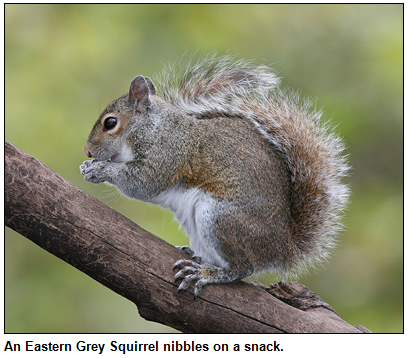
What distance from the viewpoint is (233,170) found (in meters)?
1.98

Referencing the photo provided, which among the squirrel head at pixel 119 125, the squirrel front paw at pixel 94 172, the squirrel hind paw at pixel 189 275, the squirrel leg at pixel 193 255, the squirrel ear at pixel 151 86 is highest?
the squirrel ear at pixel 151 86

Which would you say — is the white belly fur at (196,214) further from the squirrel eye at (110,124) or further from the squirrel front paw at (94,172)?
the squirrel eye at (110,124)

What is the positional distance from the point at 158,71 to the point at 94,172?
1.03 metres

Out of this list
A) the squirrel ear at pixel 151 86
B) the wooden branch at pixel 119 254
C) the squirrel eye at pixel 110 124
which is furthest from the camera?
the squirrel ear at pixel 151 86

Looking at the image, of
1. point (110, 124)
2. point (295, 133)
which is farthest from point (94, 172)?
point (295, 133)

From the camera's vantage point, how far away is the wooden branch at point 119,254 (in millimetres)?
1744

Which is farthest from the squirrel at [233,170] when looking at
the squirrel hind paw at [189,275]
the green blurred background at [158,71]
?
the green blurred background at [158,71]

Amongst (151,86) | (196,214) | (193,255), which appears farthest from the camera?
(151,86)

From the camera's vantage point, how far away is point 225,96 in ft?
7.47

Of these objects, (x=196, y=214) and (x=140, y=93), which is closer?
(x=196, y=214)

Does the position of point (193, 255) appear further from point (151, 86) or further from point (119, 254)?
point (151, 86)

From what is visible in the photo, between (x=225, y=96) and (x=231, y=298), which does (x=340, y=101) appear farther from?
(x=231, y=298)

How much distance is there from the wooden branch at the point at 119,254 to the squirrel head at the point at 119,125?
0.35 meters

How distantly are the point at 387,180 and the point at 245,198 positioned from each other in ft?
5.30
